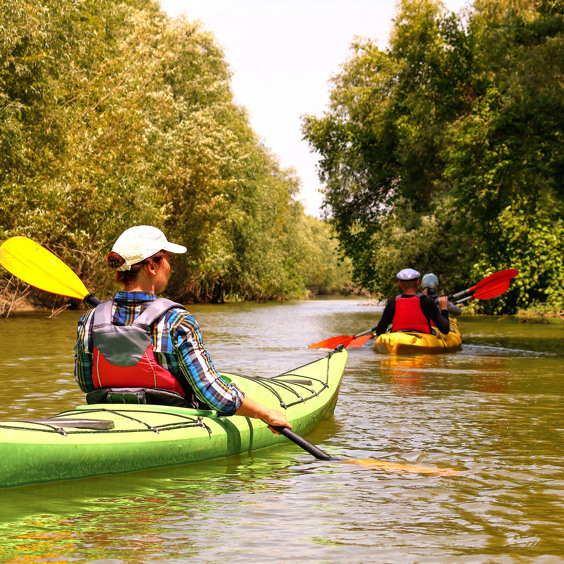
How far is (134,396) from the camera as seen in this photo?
4.36 meters

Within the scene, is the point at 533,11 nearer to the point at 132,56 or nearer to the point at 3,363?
the point at 132,56

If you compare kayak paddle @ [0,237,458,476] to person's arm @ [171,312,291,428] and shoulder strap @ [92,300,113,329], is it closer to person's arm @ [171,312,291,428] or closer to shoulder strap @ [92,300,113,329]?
shoulder strap @ [92,300,113,329]

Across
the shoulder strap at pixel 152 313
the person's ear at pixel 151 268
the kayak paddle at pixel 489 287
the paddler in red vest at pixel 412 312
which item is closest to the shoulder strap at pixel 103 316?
the shoulder strap at pixel 152 313

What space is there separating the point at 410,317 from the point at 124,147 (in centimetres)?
1118

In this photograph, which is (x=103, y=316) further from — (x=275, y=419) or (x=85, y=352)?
(x=275, y=419)

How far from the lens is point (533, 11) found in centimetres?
1620

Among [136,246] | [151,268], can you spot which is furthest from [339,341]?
[136,246]

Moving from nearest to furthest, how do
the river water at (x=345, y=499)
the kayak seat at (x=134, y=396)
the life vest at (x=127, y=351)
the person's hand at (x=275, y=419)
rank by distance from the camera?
the river water at (x=345, y=499) → the life vest at (x=127, y=351) → the kayak seat at (x=134, y=396) → the person's hand at (x=275, y=419)

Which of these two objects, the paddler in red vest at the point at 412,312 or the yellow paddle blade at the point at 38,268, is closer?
the yellow paddle blade at the point at 38,268

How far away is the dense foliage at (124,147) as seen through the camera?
1638cm

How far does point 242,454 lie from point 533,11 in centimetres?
1381

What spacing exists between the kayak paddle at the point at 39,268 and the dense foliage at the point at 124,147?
1005 centimetres

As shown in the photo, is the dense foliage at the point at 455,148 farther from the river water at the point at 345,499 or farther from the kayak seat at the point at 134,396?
the kayak seat at the point at 134,396

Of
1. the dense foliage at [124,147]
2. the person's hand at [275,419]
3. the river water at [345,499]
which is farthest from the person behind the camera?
the dense foliage at [124,147]
